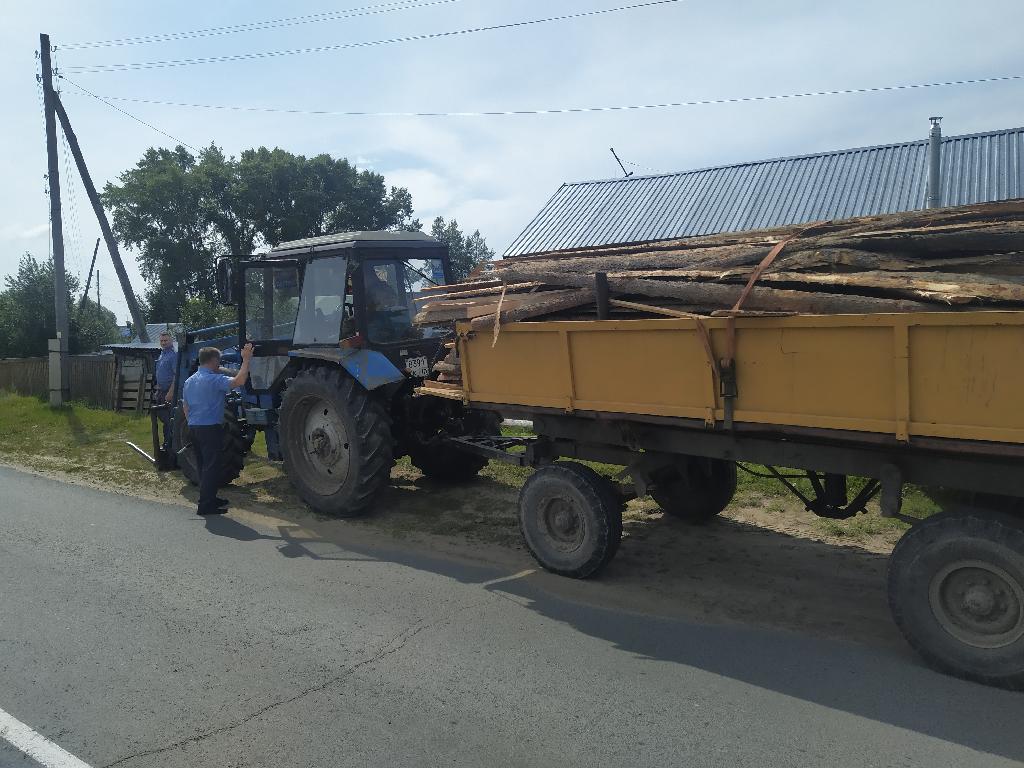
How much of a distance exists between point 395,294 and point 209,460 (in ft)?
8.15

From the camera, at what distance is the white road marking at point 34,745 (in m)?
3.49

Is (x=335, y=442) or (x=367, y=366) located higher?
(x=367, y=366)

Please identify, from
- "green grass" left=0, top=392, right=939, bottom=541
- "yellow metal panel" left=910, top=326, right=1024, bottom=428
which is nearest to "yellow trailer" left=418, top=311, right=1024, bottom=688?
"yellow metal panel" left=910, top=326, right=1024, bottom=428

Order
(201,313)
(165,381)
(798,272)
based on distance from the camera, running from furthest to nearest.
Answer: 1. (201,313)
2. (165,381)
3. (798,272)

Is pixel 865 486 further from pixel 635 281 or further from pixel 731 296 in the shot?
pixel 635 281

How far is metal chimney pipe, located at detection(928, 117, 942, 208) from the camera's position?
46.4 feet

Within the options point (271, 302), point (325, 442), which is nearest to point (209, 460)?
point (325, 442)

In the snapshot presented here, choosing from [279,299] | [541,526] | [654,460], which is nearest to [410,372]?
[279,299]

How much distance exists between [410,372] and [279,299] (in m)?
1.78

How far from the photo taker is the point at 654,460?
18.2 ft

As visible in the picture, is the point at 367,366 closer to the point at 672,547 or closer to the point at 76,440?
the point at 672,547

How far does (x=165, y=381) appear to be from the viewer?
10641mm

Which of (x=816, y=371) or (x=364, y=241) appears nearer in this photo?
(x=816, y=371)

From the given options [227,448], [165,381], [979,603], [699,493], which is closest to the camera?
[979,603]
